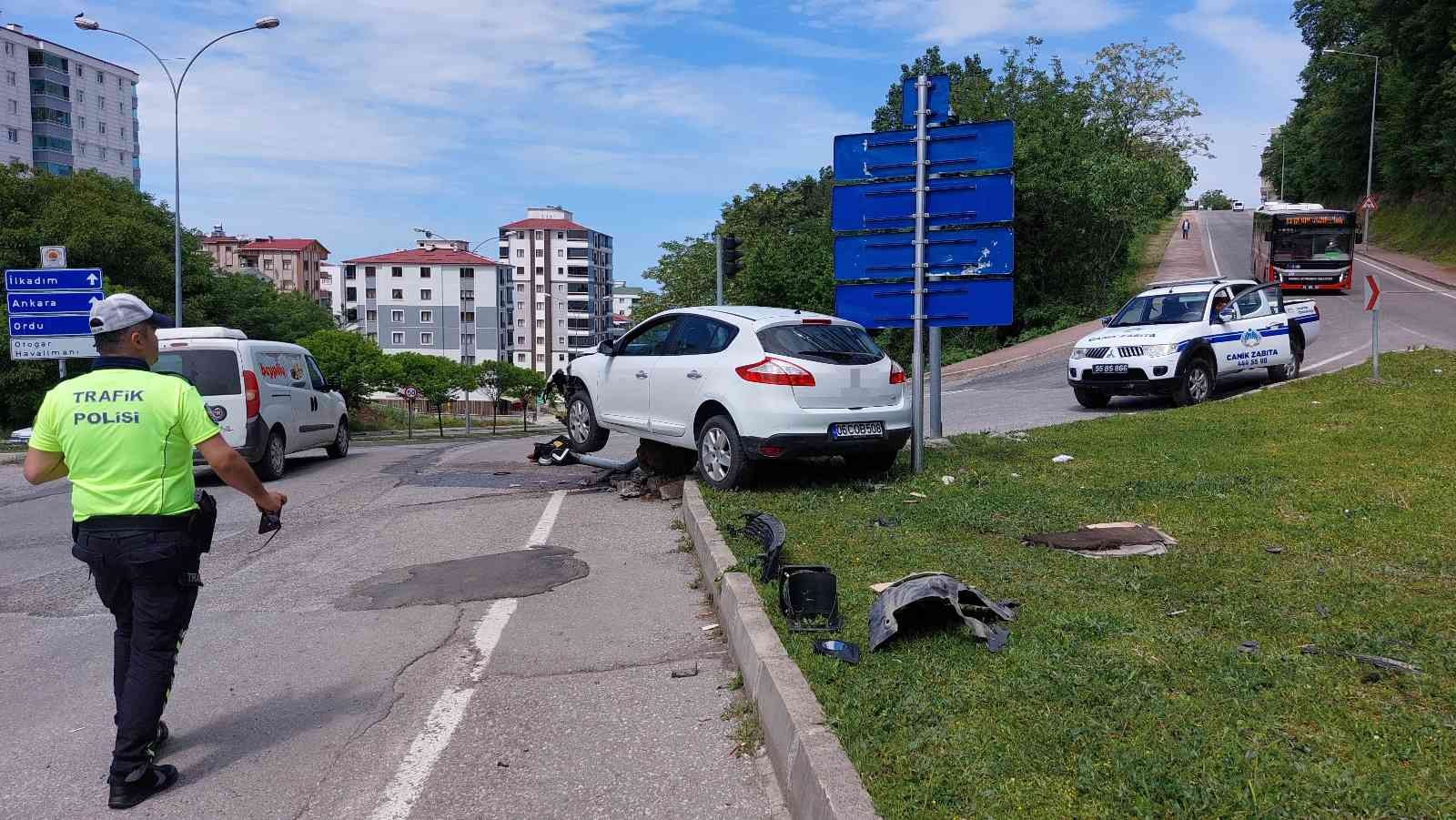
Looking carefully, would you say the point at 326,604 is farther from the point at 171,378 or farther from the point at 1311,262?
the point at 1311,262

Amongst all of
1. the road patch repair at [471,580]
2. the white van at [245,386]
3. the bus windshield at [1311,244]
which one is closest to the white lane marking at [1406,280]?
the bus windshield at [1311,244]

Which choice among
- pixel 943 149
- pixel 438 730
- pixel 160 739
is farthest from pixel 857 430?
pixel 160 739

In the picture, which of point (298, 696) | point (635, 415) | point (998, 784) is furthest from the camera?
point (635, 415)

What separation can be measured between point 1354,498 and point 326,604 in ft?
23.7

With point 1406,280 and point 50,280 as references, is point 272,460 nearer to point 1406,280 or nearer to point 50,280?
point 50,280

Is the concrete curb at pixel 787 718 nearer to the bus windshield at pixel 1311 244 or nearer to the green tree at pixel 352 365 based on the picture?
the bus windshield at pixel 1311 244

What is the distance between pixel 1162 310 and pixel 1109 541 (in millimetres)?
10900

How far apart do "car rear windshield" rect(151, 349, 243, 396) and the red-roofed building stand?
416ft

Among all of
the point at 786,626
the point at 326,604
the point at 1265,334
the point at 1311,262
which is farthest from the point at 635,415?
the point at 1311,262

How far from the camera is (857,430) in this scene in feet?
31.2

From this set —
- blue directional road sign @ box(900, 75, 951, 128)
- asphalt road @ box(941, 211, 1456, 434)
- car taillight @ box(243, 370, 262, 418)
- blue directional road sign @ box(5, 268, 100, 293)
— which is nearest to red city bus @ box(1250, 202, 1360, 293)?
asphalt road @ box(941, 211, 1456, 434)

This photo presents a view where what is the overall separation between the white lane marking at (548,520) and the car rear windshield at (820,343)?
7.85 feet

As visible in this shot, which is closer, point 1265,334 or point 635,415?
point 635,415

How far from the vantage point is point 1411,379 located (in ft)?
50.7
